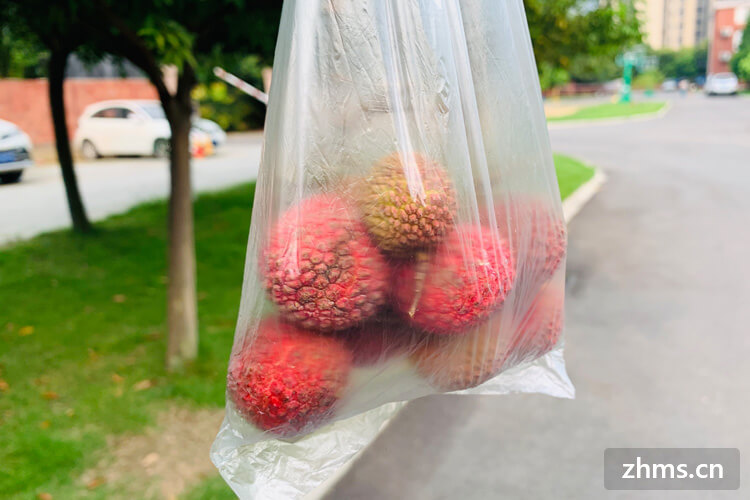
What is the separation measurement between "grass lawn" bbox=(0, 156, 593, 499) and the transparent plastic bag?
67.2 inches

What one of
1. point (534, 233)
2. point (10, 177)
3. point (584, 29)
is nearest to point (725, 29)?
point (584, 29)

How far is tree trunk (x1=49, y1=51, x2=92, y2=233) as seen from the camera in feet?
19.2

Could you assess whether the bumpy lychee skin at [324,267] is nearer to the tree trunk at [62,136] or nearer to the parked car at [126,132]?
the tree trunk at [62,136]

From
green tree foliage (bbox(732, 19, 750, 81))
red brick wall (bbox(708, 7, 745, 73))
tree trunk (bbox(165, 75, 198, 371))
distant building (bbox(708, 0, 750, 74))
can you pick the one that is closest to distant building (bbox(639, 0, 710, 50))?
distant building (bbox(708, 0, 750, 74))

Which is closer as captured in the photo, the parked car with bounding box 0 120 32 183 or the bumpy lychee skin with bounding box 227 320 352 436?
the bumpy lychee skin with bounding box 227 320 352 436

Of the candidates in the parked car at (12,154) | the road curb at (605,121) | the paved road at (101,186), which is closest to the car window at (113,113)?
the paved road at (101,186)

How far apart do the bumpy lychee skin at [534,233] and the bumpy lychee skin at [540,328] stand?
6 centimetres

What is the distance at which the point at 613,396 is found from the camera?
11.7 feet

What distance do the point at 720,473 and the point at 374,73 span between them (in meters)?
2.60

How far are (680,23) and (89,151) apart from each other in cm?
9538

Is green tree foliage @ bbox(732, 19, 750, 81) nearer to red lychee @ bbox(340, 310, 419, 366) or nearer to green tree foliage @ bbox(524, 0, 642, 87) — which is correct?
green tree foliage @ bbox(524, 0, 642, 87)

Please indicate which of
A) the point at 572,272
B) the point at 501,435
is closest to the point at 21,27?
the point at 501,435

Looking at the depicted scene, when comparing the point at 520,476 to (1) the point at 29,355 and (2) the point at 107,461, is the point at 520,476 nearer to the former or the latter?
(2) the point at 107,461

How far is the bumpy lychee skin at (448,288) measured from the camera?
3.94ft
